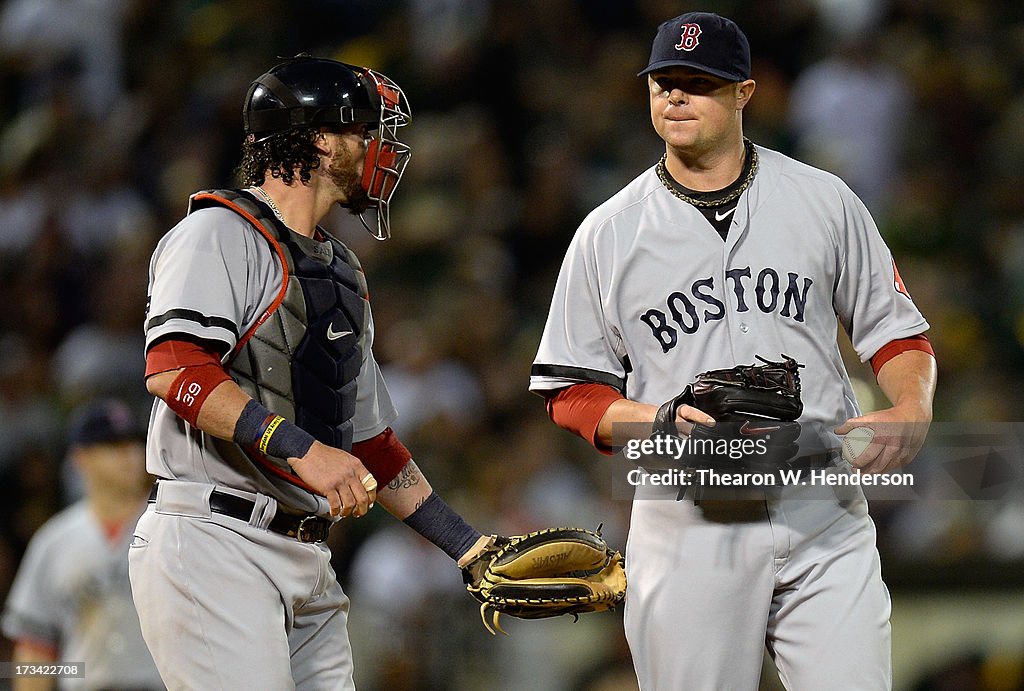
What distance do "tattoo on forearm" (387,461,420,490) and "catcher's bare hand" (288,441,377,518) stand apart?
1.98 feet

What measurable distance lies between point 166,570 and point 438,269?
14.9 ft

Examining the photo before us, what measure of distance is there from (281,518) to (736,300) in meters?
1.17

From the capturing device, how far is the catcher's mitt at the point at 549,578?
10.8 ft

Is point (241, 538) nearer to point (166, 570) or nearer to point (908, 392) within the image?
point (166, 570)

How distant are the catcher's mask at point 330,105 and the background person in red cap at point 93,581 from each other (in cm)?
236

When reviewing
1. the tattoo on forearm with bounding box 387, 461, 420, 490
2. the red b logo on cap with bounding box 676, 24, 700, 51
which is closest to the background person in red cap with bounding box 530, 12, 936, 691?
the red b logo on cap with bounding box 676, 24, 700, 51

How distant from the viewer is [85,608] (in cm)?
507

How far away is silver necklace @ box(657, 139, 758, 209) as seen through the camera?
10.7 feet

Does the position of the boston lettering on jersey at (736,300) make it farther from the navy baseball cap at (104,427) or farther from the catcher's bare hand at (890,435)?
the navy baseball cap at (104,427)

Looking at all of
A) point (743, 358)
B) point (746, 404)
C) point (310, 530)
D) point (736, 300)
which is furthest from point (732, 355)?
point (310, 530)

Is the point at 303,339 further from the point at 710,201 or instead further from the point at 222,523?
the point at 710,201

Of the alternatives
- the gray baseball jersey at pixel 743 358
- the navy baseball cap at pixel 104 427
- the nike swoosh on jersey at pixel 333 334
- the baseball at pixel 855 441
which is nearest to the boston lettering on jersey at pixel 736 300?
the gray baseball jersey at pixel 743 358

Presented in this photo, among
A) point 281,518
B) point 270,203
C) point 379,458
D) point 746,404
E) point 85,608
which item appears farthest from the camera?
point 85,608

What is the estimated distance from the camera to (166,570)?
3000mm
